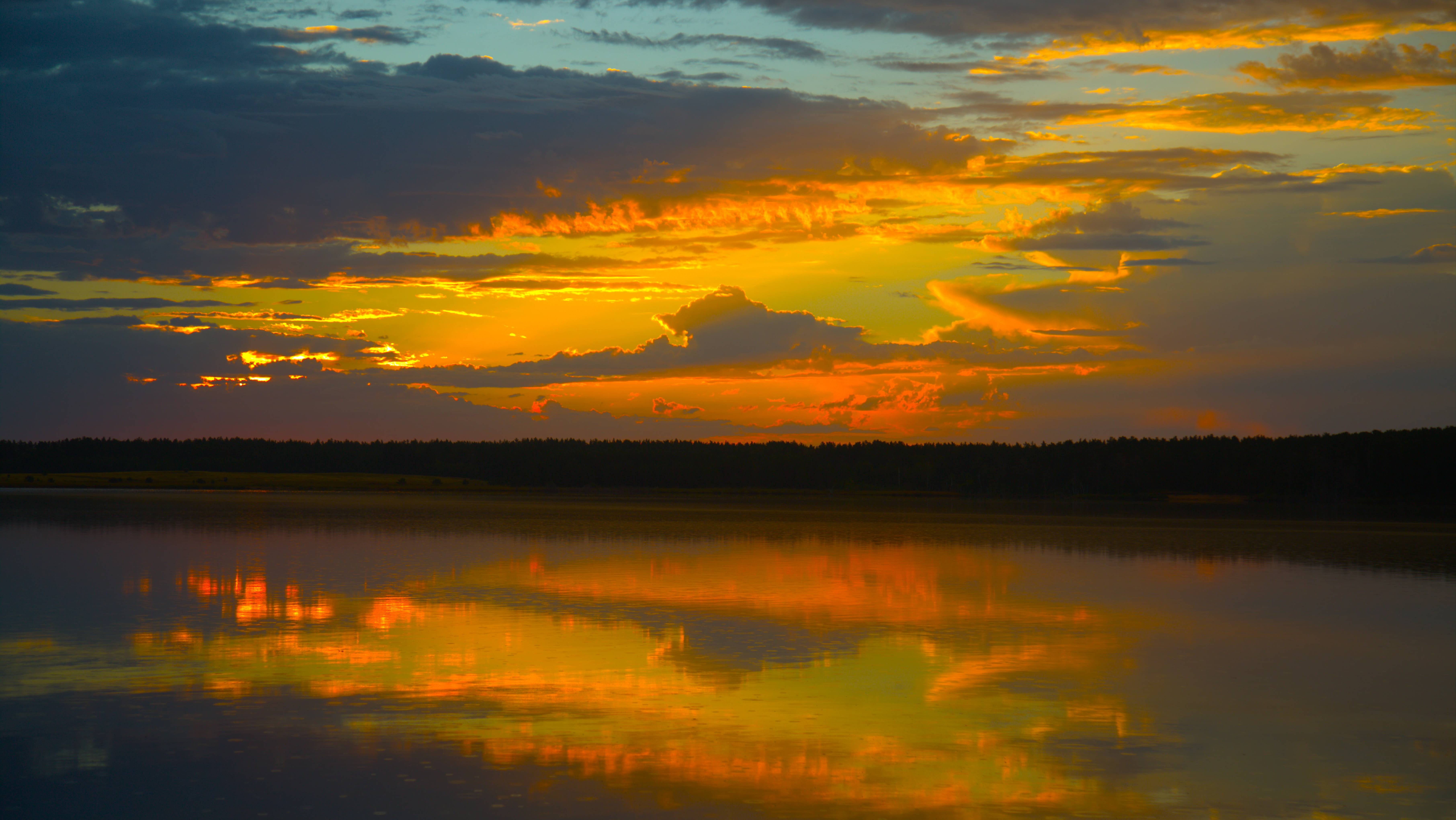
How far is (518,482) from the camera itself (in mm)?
181625

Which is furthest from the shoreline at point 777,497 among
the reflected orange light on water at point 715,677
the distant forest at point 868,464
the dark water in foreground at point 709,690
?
the reflected orange light on water at point 715,677

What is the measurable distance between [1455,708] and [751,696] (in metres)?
9.90

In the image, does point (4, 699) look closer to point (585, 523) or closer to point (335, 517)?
point (585, 523)

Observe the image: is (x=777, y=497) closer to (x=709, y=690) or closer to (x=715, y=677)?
(x=715, y=677)

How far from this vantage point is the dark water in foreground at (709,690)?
11.6 m

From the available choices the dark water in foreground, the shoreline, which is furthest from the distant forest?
the dark water in foreground

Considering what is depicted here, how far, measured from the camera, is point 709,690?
16500mm

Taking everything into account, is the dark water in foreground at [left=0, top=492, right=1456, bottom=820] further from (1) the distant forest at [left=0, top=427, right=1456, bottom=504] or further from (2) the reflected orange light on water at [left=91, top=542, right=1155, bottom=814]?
(1) the distant forest at [left=0, top=427, right=1456, bottom=504]

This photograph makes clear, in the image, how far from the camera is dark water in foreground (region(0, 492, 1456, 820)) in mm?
11562

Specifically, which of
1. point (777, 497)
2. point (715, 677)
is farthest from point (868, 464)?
point (715, 677)

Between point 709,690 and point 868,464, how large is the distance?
165479 mm

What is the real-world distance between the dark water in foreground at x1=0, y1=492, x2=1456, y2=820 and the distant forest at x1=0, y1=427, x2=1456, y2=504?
3625 inches

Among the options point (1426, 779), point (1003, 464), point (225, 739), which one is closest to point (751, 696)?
point (225, 739)

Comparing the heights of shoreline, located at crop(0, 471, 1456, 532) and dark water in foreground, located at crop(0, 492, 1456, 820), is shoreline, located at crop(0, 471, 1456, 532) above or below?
below
